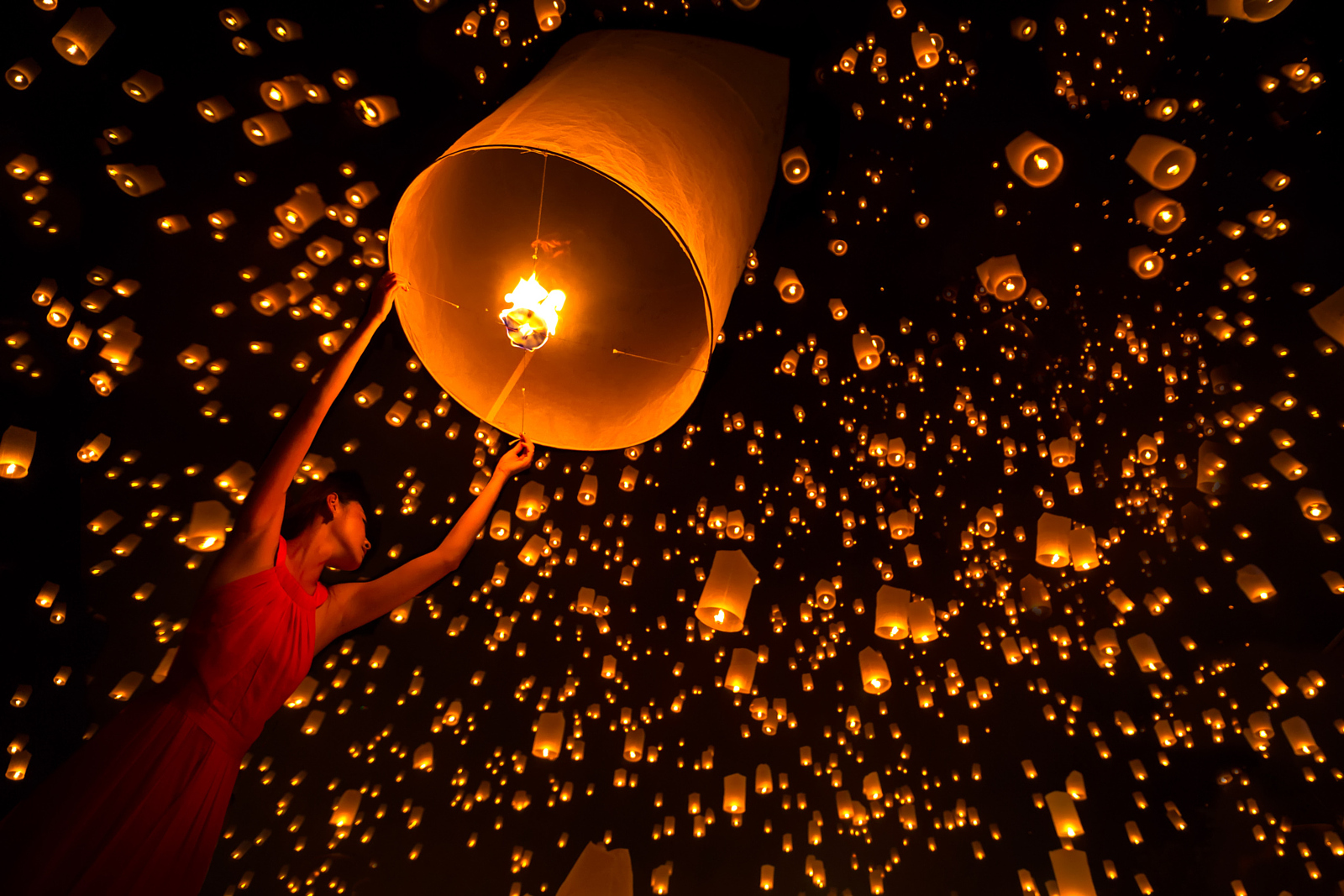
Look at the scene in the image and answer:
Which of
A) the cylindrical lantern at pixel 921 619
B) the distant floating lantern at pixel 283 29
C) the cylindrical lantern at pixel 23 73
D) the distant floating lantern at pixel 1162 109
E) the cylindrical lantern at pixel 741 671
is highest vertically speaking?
the distant floating lantern at pixel 1162 109

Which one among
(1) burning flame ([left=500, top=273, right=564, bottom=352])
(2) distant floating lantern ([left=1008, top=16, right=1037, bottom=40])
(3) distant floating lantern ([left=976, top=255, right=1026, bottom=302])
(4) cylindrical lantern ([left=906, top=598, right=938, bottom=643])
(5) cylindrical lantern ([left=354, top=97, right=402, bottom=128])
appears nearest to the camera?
(1) burning flame ([left=500, top=273, right=564, bottom=352])

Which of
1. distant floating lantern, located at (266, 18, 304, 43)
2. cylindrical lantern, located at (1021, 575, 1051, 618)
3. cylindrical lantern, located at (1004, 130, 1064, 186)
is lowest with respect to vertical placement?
cylindrical lantern, located at (1021, 575, 1051, 618)

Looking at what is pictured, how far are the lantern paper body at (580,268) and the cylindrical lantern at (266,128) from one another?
78 centimetres

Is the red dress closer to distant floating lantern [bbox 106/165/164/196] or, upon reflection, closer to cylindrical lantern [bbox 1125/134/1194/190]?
distant floating lantern [bbox 106/165/164/196]

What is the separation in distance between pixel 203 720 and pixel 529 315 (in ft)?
4.84

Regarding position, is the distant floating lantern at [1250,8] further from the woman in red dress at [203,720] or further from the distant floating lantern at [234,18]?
the distant floating lantern at [234,18]

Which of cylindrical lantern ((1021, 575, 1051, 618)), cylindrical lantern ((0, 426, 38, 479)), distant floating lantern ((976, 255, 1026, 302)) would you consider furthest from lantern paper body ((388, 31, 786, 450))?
cylindrical lantern ((1021, 575, 1051, 618))

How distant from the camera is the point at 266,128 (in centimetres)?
222

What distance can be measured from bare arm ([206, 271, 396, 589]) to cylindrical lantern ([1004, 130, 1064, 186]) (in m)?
2.10

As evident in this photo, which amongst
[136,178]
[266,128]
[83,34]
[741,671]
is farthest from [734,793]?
[83,34]

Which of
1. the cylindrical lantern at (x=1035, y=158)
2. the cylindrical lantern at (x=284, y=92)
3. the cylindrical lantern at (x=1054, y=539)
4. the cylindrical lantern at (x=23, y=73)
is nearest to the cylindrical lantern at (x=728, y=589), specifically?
the cylindrical lantern at (x=1054, y=539)

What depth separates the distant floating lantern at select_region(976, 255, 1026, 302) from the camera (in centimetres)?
254

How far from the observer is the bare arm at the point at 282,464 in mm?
1865

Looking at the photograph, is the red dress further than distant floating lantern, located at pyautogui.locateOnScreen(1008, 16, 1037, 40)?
No
